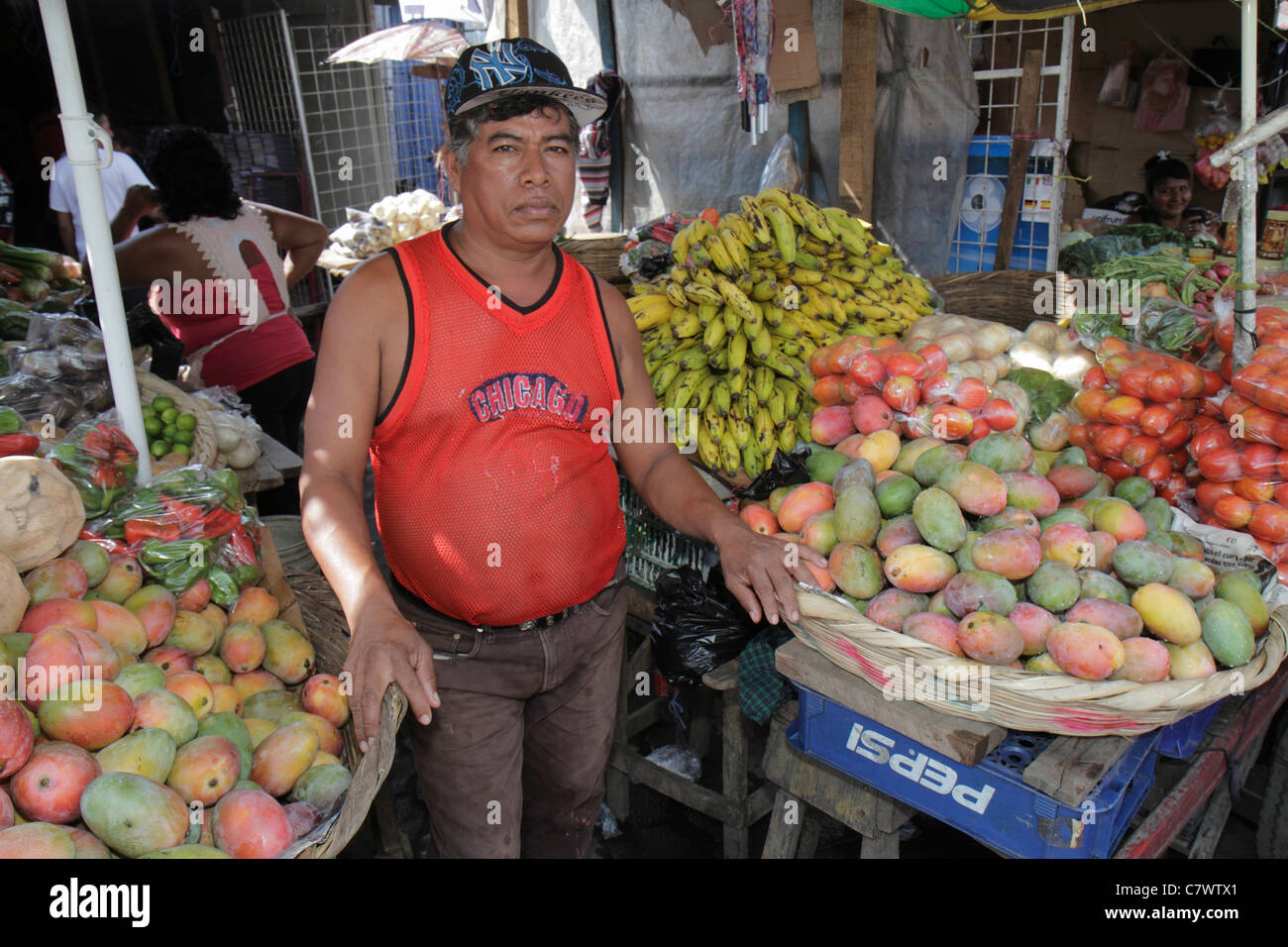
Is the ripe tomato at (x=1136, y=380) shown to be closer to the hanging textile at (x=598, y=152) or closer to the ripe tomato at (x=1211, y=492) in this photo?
the ripe tomato at (x=1211, y=492)

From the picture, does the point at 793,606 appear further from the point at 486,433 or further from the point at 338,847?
the point at 338,847

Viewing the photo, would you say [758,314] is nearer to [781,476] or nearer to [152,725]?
[781,476]

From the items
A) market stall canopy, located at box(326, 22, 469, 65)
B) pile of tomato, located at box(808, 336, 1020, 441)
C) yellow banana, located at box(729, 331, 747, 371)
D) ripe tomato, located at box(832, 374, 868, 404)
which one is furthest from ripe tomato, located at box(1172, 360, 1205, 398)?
market stall canopy, located at box(326, 22, 469, 65)

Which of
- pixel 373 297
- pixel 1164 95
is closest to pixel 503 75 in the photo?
pixel 373 297

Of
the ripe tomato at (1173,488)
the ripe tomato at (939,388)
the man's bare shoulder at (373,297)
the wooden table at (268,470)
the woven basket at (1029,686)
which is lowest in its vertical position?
the wooden table at (268,470)

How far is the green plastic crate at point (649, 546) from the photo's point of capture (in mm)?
2986

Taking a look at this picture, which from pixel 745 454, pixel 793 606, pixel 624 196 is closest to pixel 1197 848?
pixel 793 606

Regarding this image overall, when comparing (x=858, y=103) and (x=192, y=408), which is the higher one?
(x=858, y=103)

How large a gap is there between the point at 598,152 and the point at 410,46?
2684 mm

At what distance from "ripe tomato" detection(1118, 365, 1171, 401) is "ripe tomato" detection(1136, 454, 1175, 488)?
7.6 inches

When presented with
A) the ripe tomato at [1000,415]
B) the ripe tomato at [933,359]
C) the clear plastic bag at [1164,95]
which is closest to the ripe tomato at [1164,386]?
Answer: the ripe tomato at [1000,415]

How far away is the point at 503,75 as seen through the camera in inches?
71.4

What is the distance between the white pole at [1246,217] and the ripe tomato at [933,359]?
2.58ft
